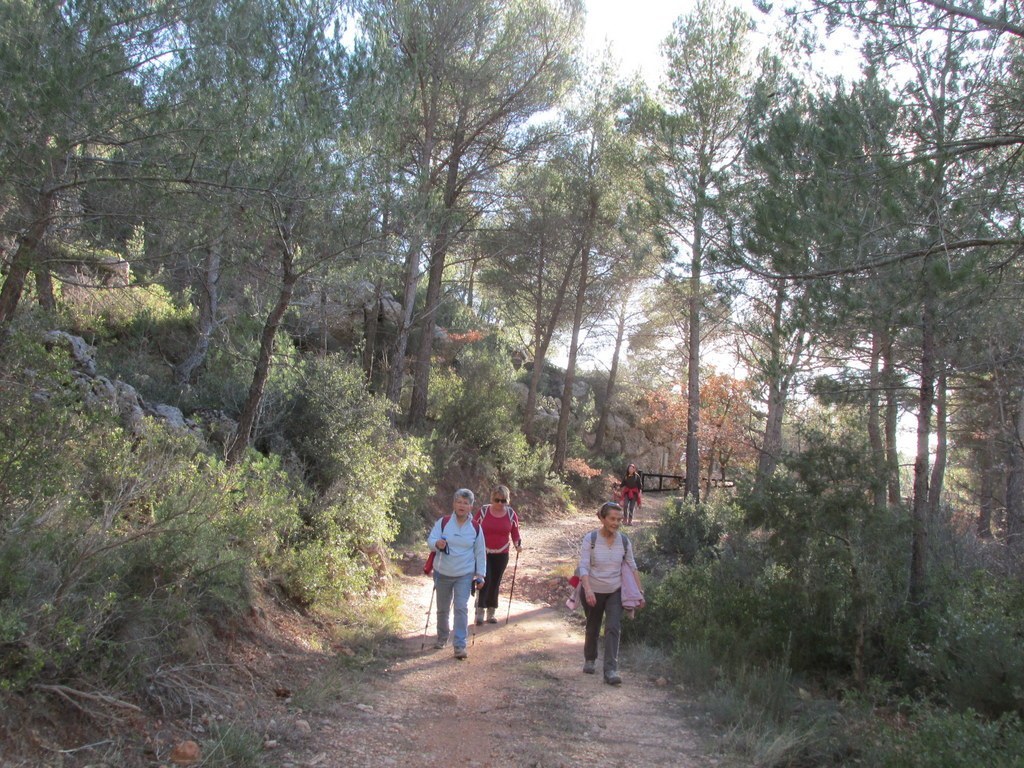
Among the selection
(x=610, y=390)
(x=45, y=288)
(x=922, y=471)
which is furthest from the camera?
(x=610, y=390)

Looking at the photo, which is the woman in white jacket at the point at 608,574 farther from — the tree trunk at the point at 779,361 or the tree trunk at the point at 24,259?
the tree trunk at the point at 24,259

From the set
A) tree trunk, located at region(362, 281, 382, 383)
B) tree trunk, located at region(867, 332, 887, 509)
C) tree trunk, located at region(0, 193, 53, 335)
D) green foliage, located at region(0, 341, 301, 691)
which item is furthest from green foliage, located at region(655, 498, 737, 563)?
tree trunk, located at region(0, 193, 53, 335)

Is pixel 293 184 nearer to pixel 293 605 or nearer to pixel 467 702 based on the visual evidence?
pixel 293 605

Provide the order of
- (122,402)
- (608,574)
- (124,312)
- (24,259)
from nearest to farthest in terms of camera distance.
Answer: (24,259), (608,574), (122,402), (124,312)

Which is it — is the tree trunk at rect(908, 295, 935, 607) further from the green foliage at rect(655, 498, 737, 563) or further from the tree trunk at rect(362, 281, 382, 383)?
the tree trunk at rect(362, 281, 382, 383)

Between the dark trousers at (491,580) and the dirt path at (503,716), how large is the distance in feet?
1.42

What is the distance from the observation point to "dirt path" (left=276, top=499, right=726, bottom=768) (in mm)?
4398

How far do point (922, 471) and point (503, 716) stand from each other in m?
5.23

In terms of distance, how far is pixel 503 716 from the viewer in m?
5.18

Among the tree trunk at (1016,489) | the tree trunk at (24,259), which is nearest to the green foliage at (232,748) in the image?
the tree trunk at (24,259)

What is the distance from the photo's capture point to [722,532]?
1331 cm

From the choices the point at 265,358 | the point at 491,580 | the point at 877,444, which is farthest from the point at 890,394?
the point at 265,358

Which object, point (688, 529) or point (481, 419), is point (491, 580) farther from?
point (481, 419)

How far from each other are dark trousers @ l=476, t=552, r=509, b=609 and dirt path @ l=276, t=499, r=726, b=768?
0.43 metres
